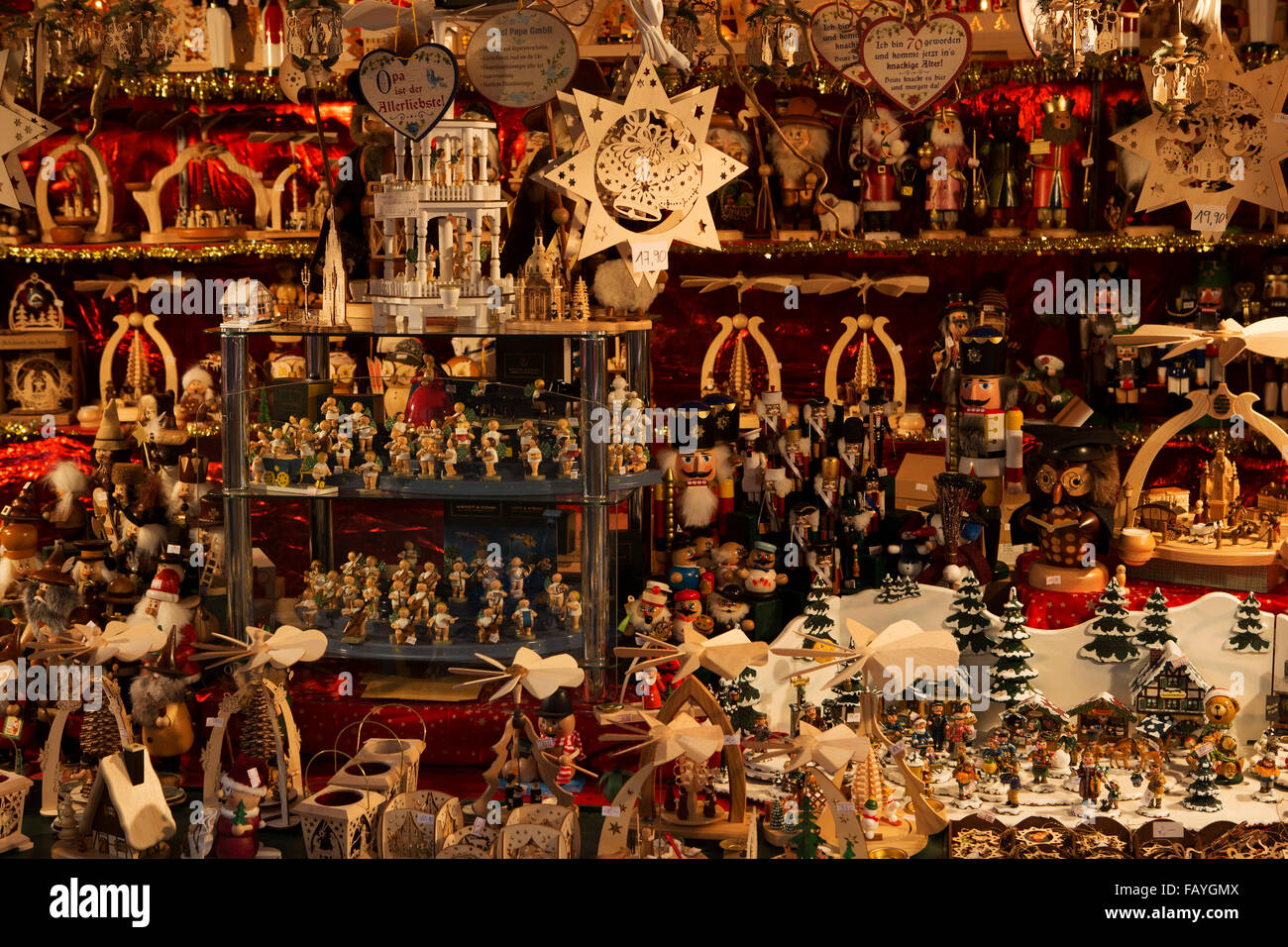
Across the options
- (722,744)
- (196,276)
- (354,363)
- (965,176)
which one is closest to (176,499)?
(354,363)

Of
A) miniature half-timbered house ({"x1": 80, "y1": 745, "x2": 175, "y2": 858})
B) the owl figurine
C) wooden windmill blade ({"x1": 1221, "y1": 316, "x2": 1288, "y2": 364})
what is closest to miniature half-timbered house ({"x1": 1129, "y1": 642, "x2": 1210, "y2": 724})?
the owl figurine

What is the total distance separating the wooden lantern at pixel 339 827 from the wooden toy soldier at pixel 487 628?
571mm

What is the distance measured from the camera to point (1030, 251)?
5.73m

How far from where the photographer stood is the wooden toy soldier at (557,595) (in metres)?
4.32

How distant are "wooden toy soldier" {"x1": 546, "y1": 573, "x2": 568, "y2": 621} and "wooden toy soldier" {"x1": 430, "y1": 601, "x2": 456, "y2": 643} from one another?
26 cm

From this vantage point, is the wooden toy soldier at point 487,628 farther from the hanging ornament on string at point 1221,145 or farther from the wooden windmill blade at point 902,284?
the hanging ornament on string at point 1221,145

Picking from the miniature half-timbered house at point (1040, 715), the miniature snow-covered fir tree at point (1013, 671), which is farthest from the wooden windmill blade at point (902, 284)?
the miniature half-timbered house at point (1040, 715)

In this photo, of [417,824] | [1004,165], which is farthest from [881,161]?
[417,824]

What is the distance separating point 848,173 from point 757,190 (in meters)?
0.36

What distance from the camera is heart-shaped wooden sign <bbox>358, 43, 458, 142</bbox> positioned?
4109 millimetres

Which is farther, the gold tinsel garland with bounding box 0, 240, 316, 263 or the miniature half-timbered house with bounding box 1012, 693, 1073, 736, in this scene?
the gold tinsel garland with bounding box 0, 240, 316, 263

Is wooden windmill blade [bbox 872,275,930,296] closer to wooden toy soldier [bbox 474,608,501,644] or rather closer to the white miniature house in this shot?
the white miniature house

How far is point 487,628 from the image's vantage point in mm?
4324
